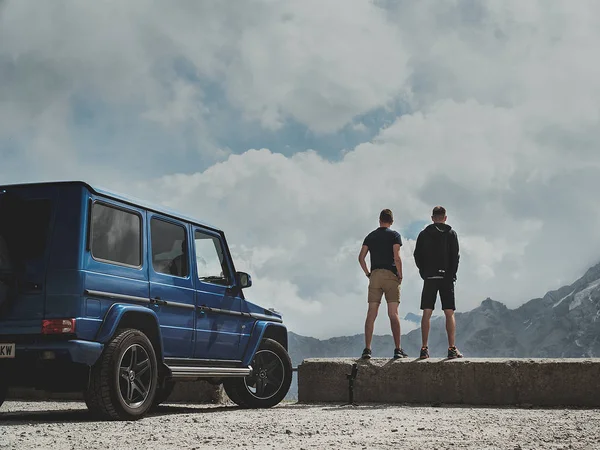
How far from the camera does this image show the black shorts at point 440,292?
9328 millimetres

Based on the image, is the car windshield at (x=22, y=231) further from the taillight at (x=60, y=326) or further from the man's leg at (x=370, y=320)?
the man's leg at (x=370, y=320)

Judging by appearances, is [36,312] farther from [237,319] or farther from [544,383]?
[544,383]

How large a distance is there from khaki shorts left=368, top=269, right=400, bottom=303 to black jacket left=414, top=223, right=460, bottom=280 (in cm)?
36

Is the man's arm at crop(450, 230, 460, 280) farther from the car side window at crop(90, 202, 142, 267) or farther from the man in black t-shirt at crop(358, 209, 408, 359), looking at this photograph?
the car side window at crop(90, 202, 142, 267)

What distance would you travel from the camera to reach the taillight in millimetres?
6215

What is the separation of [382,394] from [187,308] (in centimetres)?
312

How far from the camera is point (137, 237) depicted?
7.22 m

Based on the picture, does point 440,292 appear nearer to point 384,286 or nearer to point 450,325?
point 450,325

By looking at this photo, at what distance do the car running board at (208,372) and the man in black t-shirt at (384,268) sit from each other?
193 cm

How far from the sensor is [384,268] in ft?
31.3

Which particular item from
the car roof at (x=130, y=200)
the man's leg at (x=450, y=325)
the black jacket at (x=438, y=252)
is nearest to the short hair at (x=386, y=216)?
the black jacket at (x=438, y=252)

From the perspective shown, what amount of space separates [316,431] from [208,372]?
7.95 ft

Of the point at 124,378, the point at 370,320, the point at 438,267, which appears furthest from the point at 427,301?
the point at 124,378

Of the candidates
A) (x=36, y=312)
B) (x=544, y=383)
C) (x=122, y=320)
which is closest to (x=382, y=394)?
(x=544, y=383)
